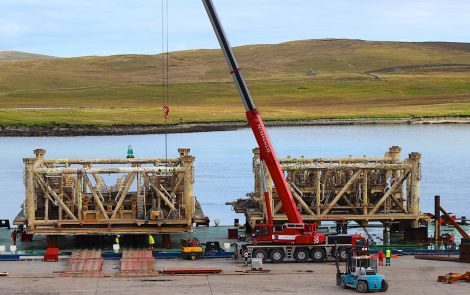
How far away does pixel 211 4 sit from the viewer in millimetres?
50344

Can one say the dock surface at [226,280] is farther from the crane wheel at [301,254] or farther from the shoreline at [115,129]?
the shoreline at [115,129]

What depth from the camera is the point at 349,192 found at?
59688 millimetres

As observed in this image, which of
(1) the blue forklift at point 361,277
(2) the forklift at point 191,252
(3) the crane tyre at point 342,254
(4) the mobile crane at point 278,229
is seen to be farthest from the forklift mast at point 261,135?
(1) the blue forklift at point 361,277

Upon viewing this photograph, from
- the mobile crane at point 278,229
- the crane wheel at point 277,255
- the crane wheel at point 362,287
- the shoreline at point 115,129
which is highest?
the shoreline at point 115,129

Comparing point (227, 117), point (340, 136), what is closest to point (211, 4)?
point (340, 136)

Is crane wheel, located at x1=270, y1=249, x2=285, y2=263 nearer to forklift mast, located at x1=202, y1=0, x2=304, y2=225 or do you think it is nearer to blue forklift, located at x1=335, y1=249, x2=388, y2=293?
forklift mast, located at x1=202, y1=0, x2=304, y2=225

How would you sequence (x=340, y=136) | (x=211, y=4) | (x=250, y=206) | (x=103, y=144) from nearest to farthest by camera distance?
(x=211, y=4) < (x=250, y=206) < (x=103, y=144) < (x=340, y=136)

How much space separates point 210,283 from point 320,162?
17.8 m

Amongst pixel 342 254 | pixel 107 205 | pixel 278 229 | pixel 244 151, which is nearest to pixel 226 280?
pixel 278 229

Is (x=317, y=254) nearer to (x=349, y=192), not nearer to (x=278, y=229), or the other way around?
(x=278, y=229)

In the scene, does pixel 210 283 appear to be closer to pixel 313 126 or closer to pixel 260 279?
pixel 260 279

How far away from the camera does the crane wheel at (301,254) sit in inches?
2007

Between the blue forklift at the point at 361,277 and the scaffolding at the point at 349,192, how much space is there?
10.4 m

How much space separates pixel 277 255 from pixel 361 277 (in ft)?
24.0
